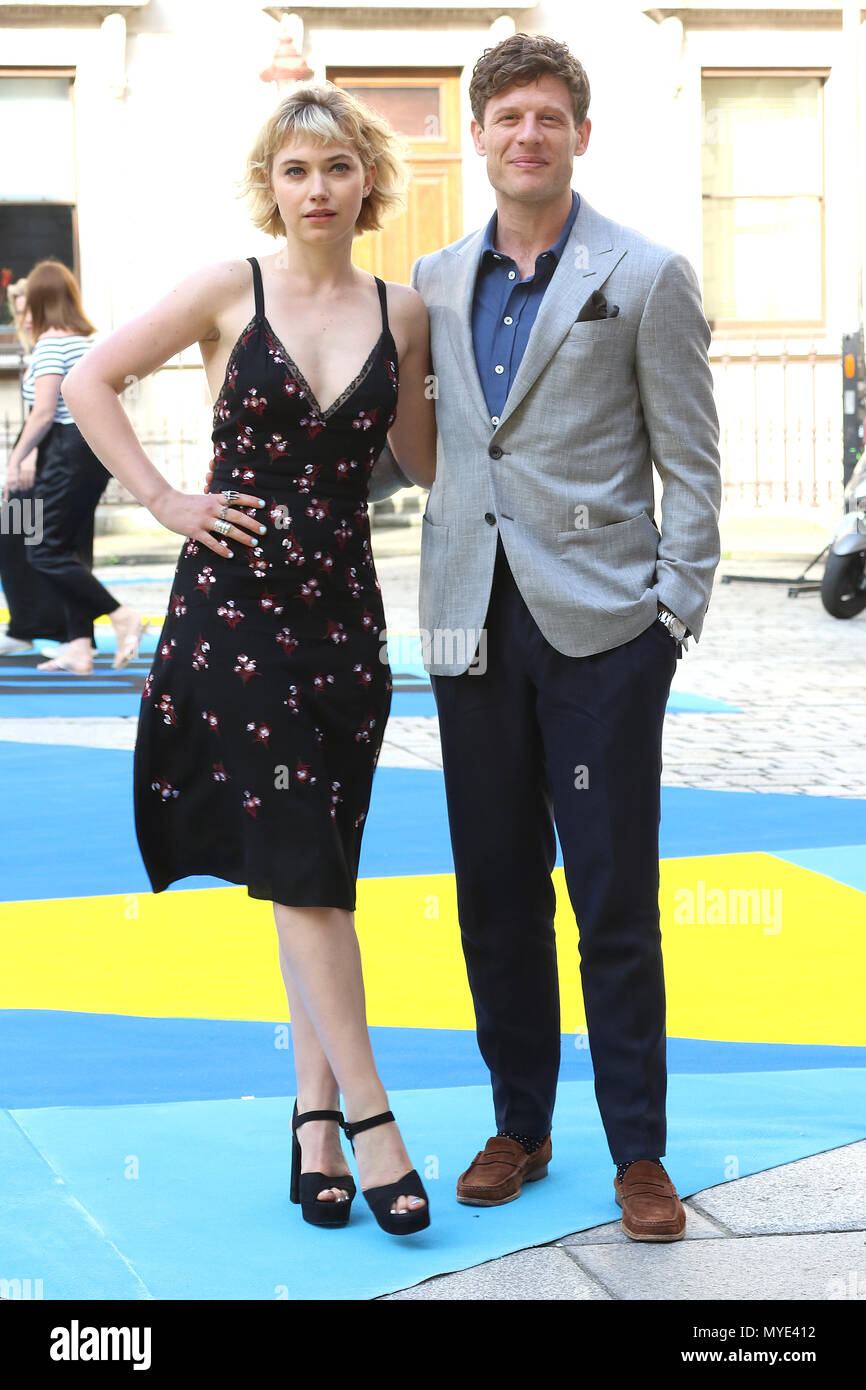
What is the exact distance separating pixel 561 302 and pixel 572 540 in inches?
16.8

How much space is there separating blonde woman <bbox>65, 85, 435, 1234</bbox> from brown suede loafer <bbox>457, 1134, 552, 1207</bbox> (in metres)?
0.15

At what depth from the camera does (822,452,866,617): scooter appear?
464 inches

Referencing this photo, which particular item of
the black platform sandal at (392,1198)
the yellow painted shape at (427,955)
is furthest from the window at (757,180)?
the black platform sandal at (392,1198)

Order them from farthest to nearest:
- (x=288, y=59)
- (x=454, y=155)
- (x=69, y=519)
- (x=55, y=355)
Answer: (x=454, y=155), (x=288, y=59), (x=69, y=519), (x=55, y=355)

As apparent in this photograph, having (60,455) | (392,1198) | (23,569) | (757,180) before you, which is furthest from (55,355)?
(757,180)

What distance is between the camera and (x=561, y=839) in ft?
11.5

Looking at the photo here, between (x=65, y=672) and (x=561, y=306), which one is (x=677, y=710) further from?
(x=561, y=306)

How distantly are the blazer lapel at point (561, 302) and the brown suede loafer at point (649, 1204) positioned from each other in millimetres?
1372

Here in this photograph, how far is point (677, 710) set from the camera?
920 centimetres

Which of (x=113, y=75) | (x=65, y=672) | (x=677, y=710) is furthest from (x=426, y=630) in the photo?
(x=113, y=75)

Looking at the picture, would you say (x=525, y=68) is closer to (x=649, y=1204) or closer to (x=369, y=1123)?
(x=369, y=1123)

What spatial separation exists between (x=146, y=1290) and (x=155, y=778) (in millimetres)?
933

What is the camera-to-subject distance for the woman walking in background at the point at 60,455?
30.5 ft

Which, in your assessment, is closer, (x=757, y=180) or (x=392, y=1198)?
(x=392, y=1198)
